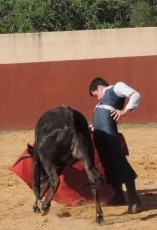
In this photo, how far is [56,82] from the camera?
14516 mm

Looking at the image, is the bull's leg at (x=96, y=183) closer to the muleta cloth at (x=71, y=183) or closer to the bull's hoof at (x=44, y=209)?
the bull's hoof at (x=44, y=209)

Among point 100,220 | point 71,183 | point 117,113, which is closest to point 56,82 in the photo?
point 71,183

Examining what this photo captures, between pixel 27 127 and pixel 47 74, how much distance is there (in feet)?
3.89

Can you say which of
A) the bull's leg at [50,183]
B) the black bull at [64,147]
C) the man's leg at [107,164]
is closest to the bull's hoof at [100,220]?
the black bull at [64,147]

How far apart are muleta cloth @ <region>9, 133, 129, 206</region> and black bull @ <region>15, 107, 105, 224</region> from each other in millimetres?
845

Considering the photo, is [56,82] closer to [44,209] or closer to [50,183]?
[50,183]

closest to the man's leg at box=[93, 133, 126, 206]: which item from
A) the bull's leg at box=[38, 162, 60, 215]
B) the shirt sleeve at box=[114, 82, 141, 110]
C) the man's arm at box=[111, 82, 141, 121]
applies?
the man's arm at box=[111, 82, 141, 121]

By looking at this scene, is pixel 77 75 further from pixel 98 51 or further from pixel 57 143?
pixel 57 143

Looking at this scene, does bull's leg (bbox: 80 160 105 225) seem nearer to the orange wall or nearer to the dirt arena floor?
the dirt arena floor

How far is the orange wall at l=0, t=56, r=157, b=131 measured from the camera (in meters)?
14.5

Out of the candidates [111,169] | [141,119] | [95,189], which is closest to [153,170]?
[111,169]

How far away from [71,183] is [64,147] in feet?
3.88

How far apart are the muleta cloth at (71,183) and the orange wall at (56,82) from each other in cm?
731

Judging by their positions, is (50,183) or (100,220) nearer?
(100,220)
